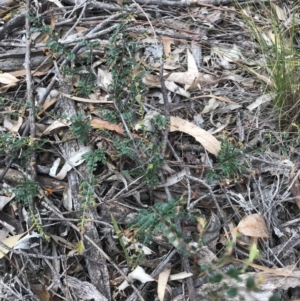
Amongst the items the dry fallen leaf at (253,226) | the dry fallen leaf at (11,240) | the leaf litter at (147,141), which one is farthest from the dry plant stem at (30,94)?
the dry fallen leaf at (253,226)

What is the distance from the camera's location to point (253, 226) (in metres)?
1.31

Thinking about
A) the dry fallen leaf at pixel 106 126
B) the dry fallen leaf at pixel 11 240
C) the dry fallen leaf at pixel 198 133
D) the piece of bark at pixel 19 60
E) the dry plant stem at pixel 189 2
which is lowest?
the dry fallen leaf at pixel 11 240

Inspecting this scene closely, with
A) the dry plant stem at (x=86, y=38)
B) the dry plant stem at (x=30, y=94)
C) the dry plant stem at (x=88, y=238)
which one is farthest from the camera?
the dry plant stem at (x=86, y=38)

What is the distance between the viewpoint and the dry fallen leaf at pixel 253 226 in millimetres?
1298

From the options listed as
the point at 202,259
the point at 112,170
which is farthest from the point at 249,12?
the point at 202,259

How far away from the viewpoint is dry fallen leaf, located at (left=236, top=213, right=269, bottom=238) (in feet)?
4.26

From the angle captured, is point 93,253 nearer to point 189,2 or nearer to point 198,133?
point 198,133

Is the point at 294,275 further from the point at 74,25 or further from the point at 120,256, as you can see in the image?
the point at 74,25

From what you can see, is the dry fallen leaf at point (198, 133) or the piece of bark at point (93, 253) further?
the dry fallen leaf at point (198, 133)

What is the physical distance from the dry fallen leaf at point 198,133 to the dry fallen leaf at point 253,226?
0.80 feet

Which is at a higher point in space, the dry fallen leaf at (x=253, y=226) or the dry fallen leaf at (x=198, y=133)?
the dry fallen leaf at (x=198, y=133)

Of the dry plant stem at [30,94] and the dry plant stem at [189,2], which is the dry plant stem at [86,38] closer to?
the dry plant stem at [30,94]

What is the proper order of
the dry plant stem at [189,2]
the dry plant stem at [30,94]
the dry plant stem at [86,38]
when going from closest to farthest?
1. the dry plant stem at [30,94]
2. the dry plant stem at [86,38]
3. the dry plant stem at [189,2]

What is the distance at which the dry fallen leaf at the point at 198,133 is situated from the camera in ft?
4.86
